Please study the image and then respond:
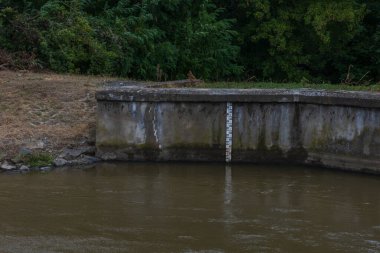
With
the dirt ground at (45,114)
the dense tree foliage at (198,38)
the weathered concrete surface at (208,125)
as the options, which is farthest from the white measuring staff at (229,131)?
the dense tree foliage at (198,38)

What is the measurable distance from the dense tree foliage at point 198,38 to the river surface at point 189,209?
820 centimetres

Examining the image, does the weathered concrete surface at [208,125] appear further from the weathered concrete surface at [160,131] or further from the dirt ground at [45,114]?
the dirt ground at [45,114]

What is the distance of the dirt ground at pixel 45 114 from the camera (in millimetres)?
13803

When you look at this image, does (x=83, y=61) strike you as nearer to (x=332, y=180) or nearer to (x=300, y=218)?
(x=332, y=180)

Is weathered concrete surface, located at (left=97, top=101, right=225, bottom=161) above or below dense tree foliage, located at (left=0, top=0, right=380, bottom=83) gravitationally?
below

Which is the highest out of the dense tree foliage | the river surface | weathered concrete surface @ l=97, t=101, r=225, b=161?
the dense tree foliage

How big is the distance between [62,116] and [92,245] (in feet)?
22.5

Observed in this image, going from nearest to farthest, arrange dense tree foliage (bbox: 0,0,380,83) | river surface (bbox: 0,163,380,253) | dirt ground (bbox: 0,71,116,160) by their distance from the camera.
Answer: river surface (bbox: 0,163,380,253) → dirt ground (bbox: 0,71,116,160) → dense tree foliage (bbox: 0,0,380,83)

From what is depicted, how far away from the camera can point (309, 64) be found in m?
27.5

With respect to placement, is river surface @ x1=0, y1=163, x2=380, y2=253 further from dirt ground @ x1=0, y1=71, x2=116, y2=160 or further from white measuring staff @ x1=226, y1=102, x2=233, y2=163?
dirt ground @ x1=0, y1=71, x2=116, y2=160

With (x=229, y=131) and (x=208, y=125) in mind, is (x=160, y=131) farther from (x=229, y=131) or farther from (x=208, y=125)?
(x=229, y=131)

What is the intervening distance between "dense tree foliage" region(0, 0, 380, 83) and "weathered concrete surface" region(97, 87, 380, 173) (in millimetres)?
6678

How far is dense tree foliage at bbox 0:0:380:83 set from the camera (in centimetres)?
2061

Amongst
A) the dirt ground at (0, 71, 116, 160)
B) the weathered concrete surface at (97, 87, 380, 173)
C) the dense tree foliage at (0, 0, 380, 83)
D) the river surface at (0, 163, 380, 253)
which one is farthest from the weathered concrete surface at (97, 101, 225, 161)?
the dense tree foliage at (0, 0, 380, 83)
